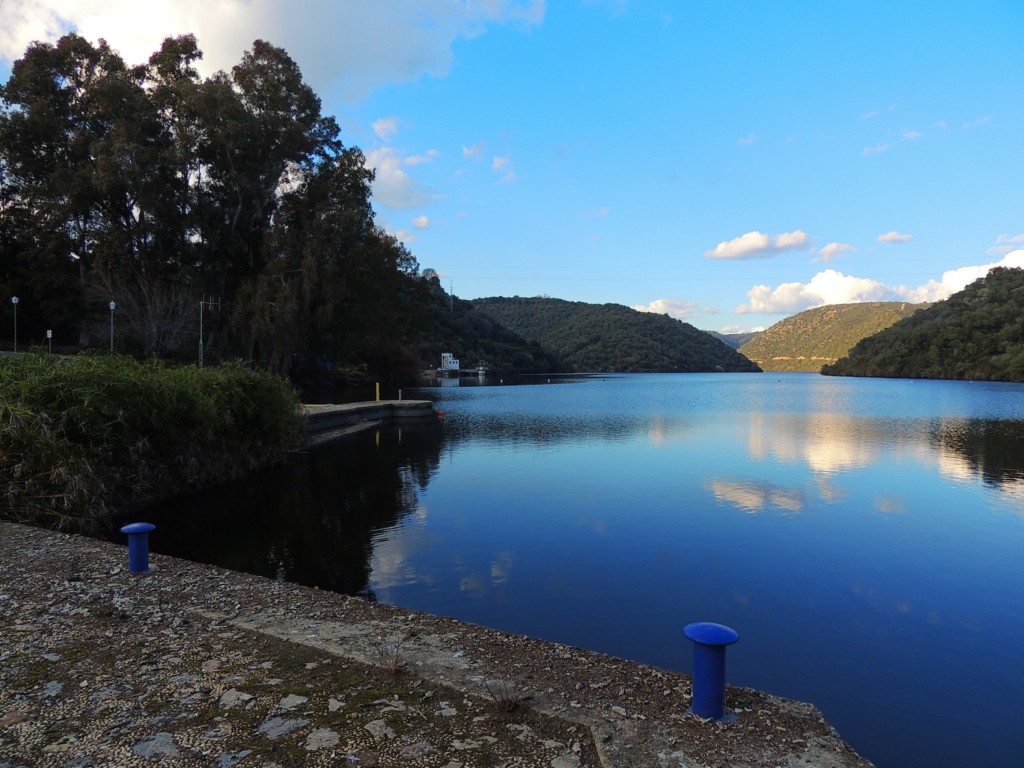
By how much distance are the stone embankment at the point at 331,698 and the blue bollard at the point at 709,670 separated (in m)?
0.10

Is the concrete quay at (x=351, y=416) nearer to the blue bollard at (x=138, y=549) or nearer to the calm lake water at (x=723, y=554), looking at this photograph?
the calm lake water at (x=723, y=554)

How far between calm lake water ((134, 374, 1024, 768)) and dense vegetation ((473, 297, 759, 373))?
125 meters

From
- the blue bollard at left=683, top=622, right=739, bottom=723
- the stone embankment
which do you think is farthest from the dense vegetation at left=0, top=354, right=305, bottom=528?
the blue bollard at left=683, top=622, right=739, bottom=723

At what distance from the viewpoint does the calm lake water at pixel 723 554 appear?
19.3ft

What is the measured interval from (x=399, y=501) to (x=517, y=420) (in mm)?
17815

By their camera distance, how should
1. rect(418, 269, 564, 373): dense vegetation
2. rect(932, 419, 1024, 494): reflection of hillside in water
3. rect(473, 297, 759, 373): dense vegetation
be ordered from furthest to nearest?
rect(473, 297, 759, 373): dense vegetation, rect(418, 269, 564, 373): dense vegetation, rect(932, 419, 1024, 494): reflection of hillside in water

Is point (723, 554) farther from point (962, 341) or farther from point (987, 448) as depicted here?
point (962, 341)

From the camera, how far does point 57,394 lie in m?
10.2

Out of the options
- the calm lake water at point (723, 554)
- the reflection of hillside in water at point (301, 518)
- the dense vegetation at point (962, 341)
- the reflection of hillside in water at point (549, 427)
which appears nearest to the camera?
the calm lake water at point (723, 554)

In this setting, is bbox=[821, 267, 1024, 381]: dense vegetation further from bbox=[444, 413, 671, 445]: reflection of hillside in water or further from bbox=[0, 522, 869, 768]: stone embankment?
bbox=[0, 522, 869, 768]: stone embankment

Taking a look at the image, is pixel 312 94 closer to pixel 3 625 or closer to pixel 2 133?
pixel 2 133

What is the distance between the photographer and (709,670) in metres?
3.41

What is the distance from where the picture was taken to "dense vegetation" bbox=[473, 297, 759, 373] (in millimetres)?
155125

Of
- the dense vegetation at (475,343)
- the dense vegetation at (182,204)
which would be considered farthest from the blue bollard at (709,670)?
the dense vegetation at (475,343)
